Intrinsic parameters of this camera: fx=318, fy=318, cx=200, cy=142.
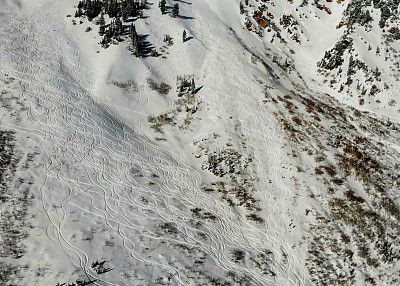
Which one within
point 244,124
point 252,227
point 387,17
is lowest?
point 252,227

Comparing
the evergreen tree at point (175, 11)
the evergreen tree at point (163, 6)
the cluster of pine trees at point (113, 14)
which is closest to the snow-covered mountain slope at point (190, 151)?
the cluster of pine trees at point (113, 14)

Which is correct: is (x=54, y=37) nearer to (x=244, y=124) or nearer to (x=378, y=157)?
(x=244, y=124)

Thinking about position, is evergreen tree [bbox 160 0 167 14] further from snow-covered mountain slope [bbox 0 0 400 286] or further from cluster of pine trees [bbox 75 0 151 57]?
cluster of pine trees [bbox 75 0 151 57]

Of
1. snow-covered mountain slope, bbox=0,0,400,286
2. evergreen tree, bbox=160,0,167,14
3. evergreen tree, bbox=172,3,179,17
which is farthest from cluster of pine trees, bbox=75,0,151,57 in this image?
evergreen tree, bbox=172,3,179,17

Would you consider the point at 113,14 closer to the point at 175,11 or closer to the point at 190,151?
the point at 175,11

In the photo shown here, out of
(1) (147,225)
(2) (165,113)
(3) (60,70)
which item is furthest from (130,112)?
(1) (147,225)

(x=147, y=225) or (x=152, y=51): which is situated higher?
(x=152, y=51)

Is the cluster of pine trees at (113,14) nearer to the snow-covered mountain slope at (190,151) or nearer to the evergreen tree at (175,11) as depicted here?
the snow-covered mountain slope at (190,151)

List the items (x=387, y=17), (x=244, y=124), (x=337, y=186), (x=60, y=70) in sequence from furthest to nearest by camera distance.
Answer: (x=387, y=17) < (x=60, y=70) < (x=244, y=124) < (x=337, y=186)
